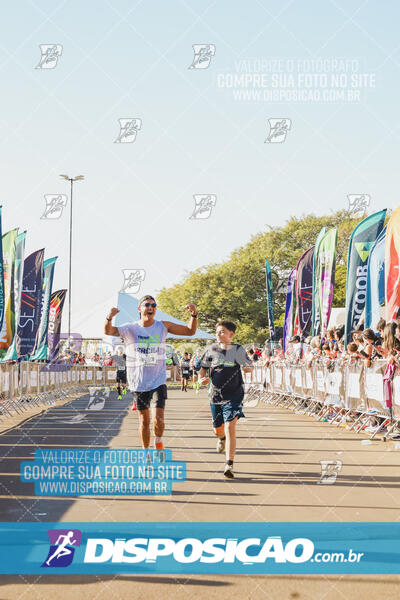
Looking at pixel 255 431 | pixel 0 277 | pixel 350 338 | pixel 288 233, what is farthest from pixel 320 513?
pixel 288 233

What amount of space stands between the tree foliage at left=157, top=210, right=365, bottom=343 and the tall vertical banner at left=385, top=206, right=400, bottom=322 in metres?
50.9

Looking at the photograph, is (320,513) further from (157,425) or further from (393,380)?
(393,380)

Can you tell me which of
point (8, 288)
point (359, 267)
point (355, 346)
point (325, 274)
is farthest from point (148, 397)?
point (325, 274)

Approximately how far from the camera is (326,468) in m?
10.4

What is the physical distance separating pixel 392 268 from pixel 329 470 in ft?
21.5

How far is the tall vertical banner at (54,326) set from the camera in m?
31.1

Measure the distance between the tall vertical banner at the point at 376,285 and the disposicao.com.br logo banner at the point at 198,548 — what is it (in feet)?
35.6

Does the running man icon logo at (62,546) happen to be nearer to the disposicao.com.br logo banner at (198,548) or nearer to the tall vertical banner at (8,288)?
the disposicao.com.br logo banner at (198,548)

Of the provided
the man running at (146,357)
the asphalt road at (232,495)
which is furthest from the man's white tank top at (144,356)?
the asphalt road at (232,495)

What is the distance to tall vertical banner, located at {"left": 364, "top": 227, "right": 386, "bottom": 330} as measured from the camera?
56.2ft

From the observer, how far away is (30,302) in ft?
85.7

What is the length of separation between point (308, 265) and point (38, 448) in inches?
624

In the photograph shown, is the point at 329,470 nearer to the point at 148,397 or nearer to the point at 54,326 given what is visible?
the point at 148,397

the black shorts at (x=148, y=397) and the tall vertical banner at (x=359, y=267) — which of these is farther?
the tall vertical banner at (x=359, y=267)
